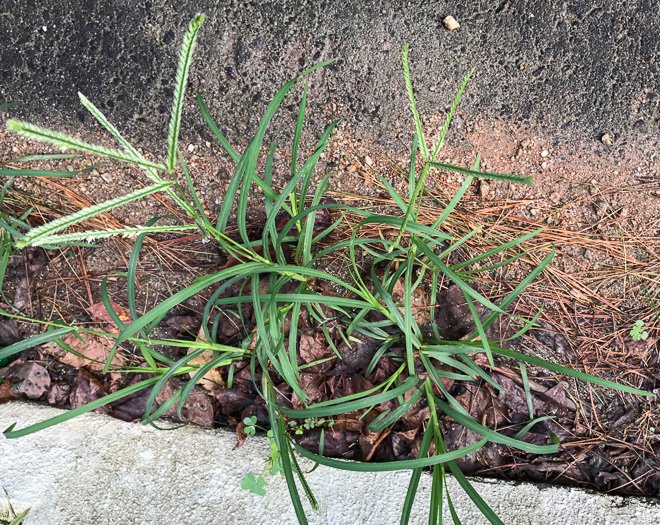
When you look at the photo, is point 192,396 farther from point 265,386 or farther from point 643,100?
point 643,100

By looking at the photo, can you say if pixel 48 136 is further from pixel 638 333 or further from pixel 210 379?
pixel 638 333

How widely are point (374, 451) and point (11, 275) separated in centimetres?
153

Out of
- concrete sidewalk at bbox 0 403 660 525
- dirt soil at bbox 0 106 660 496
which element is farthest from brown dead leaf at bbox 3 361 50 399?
concrete sidewalk at bbox 0 403 660 525

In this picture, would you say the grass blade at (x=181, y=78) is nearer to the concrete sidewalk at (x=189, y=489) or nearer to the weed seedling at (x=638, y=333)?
the concrete sidewalk at (x=189, y=489)

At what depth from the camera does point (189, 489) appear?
1.42m

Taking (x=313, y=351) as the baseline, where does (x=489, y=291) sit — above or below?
above

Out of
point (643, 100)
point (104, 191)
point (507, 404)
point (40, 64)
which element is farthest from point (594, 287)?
point (40, 64)

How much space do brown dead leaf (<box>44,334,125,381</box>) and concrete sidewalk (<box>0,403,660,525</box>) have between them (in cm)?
20

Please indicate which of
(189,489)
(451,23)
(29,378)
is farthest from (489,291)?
(29,378)

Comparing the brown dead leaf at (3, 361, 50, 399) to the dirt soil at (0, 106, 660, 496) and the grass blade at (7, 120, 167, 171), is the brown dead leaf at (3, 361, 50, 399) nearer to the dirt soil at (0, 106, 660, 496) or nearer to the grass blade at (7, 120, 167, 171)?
the dirt soil at (0, 106, 660, 496)

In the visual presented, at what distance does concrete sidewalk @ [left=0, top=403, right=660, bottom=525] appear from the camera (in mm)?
1377

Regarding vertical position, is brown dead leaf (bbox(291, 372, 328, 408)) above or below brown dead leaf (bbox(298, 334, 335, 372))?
below

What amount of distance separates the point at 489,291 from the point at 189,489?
4.02 ft

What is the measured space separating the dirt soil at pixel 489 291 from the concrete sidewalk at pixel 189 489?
4.5 inches
